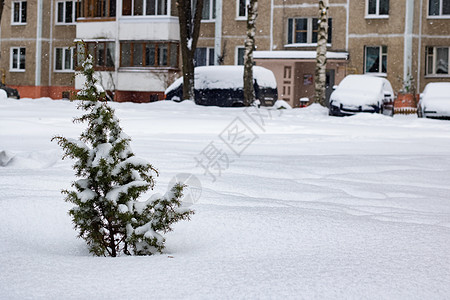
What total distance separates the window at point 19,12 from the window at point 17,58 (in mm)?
1826

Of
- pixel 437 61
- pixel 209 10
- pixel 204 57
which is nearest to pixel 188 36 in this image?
pixel 204 57

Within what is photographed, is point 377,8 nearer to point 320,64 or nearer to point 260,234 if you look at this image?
point 320,64

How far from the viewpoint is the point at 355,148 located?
35.1 ft

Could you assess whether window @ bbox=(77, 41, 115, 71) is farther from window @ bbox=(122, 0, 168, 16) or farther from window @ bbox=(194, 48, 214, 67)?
window @ bbox=(194, 48, 214, 67)

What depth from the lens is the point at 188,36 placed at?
1137 inches

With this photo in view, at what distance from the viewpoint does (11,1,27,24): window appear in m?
46.5

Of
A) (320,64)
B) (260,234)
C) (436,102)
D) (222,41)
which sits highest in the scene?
(222,41)

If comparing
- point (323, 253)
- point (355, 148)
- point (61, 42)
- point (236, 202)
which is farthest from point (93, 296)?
point (61, 42)

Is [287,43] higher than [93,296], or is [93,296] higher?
[287,43]

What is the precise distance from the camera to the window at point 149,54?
39500 mm

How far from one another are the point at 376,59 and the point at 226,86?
11240mm

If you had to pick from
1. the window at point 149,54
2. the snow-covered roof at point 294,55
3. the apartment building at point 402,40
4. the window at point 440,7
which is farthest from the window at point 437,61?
the window at point 149,54

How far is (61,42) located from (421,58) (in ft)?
75.0

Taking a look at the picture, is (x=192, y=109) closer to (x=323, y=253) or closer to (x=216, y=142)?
(x=216, y=142)
